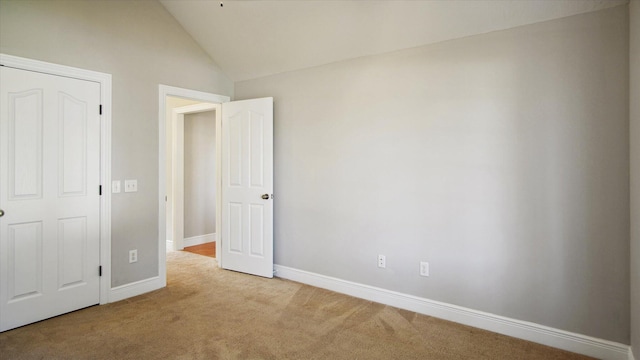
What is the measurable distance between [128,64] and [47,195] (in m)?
1.42

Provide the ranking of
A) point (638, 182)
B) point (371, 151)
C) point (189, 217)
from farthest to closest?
point (189, 217)
point (371, 151)
point (638, 182)

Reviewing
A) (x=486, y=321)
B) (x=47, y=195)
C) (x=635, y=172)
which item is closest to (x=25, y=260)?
(x=47, y=195)

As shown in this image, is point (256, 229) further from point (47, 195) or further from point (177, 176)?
point (177, 176)

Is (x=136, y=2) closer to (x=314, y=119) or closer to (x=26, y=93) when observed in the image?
(x=26, y=93)

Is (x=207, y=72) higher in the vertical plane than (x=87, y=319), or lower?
higher

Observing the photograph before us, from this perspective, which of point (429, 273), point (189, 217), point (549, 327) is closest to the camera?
point (549, 327)

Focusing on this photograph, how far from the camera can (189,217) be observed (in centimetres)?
563

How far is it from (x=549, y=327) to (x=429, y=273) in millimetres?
912

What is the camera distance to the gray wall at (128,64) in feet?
9.43

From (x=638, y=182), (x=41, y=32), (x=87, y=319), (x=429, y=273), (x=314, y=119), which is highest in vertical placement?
(x=41, y=32)

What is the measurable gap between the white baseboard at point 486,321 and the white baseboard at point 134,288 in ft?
5.21

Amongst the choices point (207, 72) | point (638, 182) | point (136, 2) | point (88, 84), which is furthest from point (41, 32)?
point (638, 182)

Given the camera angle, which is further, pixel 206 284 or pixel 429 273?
pixel 206 284

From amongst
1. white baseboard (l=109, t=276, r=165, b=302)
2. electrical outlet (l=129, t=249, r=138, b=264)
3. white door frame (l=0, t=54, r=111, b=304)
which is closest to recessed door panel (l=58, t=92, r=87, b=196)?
white door frame (l=0, t=54, r=111, b=304)
